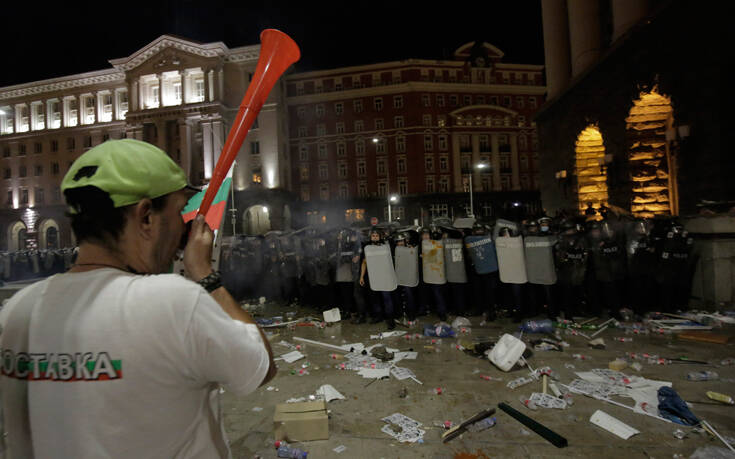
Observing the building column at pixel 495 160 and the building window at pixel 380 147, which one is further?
the building column at pixel 495 160

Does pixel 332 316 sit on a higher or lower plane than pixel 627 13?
lower

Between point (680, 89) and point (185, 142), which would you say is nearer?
point (680, 89)

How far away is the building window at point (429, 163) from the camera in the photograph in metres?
46.7

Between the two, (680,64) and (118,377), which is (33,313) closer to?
(118,377)

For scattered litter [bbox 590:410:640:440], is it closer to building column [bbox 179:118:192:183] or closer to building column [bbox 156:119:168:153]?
building column [bbox 179:118:192:183]

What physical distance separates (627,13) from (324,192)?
1509 inches

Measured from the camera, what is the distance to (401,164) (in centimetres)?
4700

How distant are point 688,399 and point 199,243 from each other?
541 cm

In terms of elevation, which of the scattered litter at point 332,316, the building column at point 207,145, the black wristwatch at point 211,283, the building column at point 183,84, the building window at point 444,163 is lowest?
the scattered litter at point 332,316

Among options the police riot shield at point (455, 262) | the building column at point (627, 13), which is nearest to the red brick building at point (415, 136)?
the building column at point (627, 13)

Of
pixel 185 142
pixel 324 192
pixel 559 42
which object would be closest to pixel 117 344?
pixel 559 42

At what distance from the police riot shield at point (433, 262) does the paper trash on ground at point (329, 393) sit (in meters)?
4.16

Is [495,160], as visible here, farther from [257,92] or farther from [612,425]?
[257,92]

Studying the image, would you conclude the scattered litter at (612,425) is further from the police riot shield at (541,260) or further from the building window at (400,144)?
the building window at (400,144)
